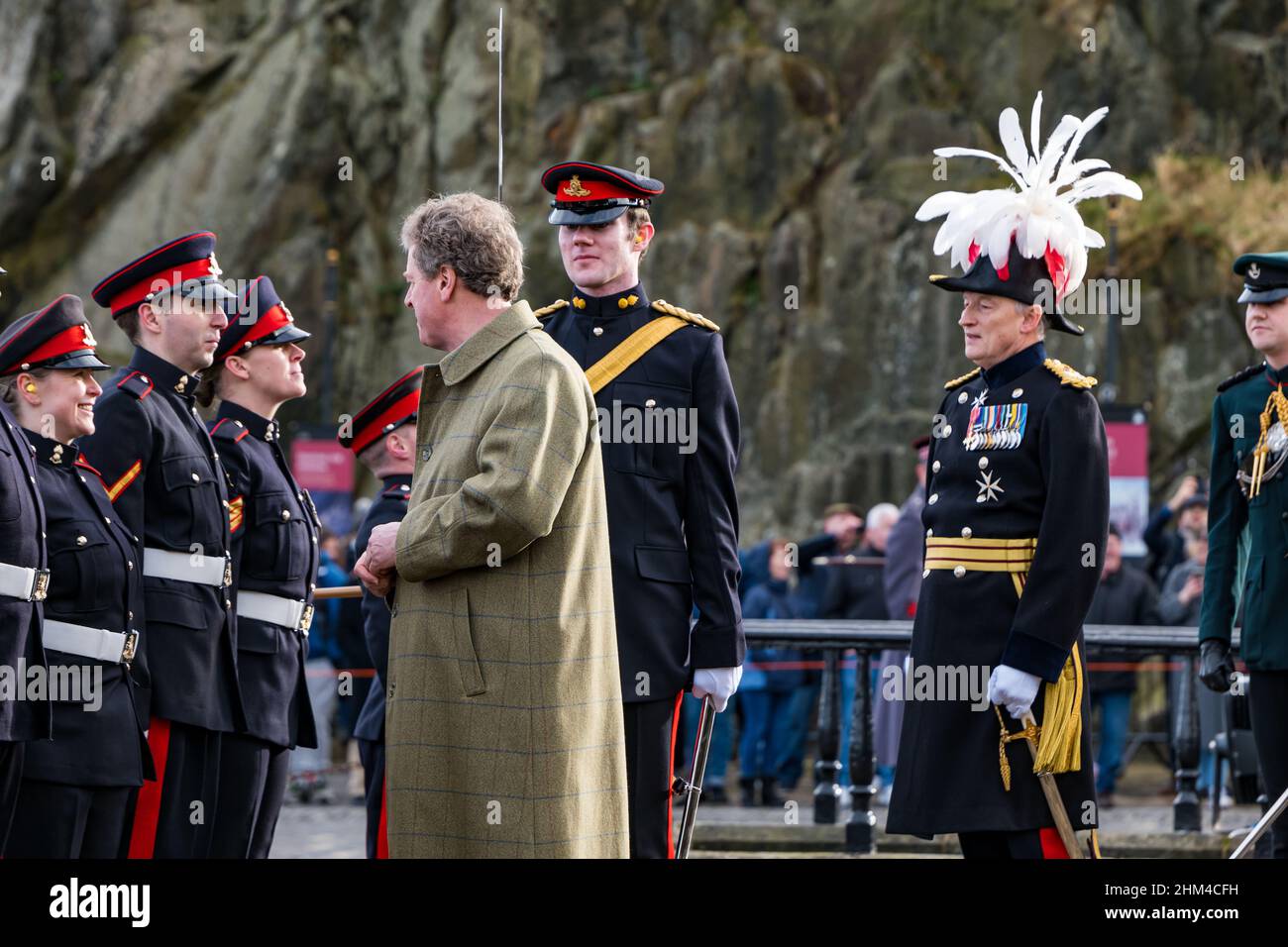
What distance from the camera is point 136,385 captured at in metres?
5.91

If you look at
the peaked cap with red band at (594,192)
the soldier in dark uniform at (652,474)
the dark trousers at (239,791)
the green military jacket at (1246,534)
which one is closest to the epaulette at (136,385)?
the dark trousers at (239,791)

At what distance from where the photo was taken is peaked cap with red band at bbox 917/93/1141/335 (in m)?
5.34

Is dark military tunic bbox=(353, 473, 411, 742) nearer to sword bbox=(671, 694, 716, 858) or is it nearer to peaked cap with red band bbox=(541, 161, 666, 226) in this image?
sword bbox=(671, 694, 716, 858)

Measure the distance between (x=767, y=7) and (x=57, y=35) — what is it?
10.1 meters

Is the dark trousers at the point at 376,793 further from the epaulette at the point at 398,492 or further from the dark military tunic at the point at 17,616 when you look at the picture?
the dark military tunic at the point at 17,616

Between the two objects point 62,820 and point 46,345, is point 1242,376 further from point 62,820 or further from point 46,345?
point 62,820

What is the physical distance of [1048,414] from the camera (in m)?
5.21

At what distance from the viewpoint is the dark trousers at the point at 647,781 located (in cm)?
502

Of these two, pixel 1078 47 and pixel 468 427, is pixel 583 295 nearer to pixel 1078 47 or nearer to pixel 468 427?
pixel 468 427

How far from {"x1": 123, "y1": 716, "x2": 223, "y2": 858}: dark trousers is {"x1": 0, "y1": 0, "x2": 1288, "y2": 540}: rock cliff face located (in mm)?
14804

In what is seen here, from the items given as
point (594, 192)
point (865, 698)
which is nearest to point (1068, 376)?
point (594, 192)

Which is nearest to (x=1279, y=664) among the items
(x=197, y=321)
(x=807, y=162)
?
(x=197, y=321)

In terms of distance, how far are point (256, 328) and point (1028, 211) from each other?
2757mm

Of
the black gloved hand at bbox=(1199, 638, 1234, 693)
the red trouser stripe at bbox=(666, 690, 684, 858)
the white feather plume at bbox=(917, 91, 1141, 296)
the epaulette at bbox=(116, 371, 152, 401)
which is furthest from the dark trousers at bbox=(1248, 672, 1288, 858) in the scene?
the epaulette at bbox=(116, 371, 152, 401)
